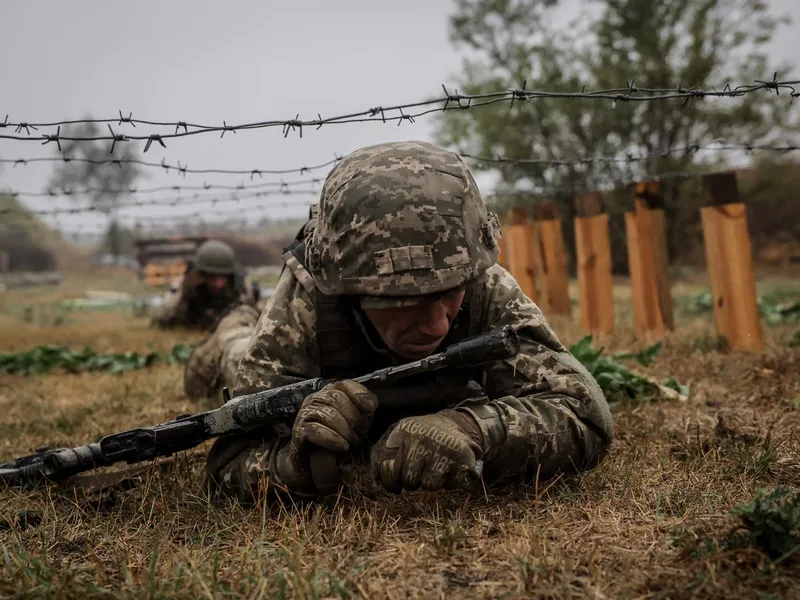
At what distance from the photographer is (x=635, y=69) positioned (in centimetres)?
1811

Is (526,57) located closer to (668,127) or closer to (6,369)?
(668,127)

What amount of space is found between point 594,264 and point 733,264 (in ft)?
5.15

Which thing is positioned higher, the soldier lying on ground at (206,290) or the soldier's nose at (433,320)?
the soldier lying on ground at (206,290)

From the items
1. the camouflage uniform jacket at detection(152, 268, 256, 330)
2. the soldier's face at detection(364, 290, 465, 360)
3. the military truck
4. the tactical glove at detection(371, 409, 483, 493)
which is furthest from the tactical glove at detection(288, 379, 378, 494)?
Answer: the military truck

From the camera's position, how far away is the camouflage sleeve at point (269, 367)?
259cm

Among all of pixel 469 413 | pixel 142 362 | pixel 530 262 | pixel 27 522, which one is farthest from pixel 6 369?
pixel 469 413

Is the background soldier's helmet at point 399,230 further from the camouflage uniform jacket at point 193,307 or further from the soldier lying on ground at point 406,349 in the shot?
the camouflage uniform jacket at point 193,307

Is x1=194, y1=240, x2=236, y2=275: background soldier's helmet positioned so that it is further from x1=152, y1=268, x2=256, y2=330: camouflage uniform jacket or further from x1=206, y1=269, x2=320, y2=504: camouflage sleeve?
x1=206, y1=269, x2=320, y2=504: camouflage sleeve

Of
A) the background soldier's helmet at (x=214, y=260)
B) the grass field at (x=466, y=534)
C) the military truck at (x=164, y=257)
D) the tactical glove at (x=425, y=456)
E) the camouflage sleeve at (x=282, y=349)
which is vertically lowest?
the grass field at (x=466, y=534)

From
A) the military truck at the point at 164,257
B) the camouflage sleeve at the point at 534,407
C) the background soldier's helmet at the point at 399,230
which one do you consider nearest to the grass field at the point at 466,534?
the camouflage sleeve at the point at 534,407

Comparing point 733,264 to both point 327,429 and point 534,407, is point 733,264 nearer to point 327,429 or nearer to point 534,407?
point 534,407

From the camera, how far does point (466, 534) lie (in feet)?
6.69

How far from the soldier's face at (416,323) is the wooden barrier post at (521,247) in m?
5.19

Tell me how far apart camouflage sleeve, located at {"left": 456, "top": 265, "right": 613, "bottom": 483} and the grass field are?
104 mm
